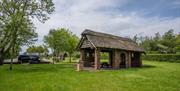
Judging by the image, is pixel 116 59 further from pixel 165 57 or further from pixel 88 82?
pixel 165 57

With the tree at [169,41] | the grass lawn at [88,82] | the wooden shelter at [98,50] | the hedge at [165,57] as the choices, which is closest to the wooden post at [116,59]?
the wooden shelter at [98,50]

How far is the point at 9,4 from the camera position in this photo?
2836 cm

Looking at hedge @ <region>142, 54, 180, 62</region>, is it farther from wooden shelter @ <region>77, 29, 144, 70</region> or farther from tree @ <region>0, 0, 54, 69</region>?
tree @ <region>0, 0, 54, 69</region>

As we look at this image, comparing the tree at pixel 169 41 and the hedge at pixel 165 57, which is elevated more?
the tree at pixel 169 41

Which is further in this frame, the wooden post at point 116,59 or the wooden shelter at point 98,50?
the wooden post at point 116,59

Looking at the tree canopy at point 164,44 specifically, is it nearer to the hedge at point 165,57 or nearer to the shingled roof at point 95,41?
the hedge at point 165,57

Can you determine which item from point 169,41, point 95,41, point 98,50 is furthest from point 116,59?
point 169,41

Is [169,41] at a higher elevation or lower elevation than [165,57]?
higher

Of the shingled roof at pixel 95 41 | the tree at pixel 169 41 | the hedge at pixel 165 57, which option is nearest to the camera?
the shingled roof at pixel 95 41

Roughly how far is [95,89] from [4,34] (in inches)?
873

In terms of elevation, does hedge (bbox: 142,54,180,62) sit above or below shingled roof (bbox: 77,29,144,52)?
below

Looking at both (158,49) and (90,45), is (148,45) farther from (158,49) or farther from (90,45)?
(90,45)

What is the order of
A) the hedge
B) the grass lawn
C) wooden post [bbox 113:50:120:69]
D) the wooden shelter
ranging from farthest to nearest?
the hedge < wooden post [bbox 113:50:120:69] < the wooden shelter < the grass lawn

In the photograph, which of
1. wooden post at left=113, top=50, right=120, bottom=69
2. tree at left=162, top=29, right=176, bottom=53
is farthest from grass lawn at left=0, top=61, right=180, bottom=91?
tree at left=162, top=29, right=176, bottom=53
